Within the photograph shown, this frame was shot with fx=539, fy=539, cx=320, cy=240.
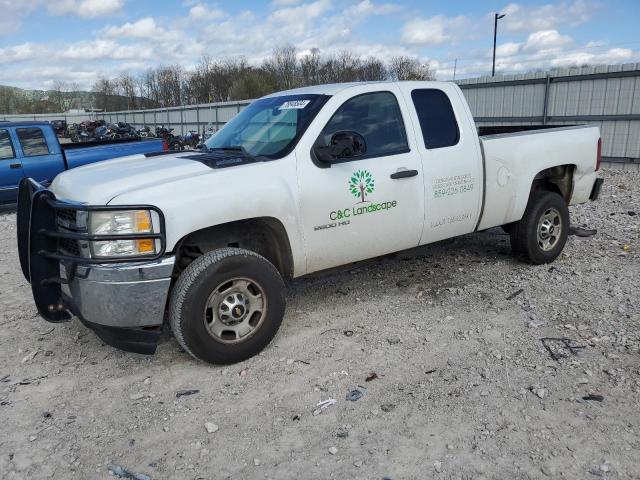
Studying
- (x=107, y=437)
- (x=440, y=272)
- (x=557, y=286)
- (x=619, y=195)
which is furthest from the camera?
(x=619, y=195)

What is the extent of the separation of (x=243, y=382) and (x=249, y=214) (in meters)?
1.17

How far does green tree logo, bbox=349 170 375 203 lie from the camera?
424 cm

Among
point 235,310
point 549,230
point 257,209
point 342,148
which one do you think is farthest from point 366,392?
point 549,230

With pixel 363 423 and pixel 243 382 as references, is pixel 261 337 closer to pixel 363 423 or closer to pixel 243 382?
pixel 243 382

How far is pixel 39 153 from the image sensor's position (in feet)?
34.7

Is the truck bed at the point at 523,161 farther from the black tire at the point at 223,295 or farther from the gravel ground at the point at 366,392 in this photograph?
the black tire at the point at 223,295

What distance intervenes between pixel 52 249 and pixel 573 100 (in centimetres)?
1385

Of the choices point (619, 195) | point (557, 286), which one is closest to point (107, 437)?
point (557, 286)

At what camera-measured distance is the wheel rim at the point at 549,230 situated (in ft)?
19.4

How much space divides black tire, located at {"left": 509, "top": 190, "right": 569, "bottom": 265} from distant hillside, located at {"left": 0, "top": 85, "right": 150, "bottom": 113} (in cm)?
7920

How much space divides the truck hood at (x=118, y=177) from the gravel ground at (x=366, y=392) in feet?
4.28

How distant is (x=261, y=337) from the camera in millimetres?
3986

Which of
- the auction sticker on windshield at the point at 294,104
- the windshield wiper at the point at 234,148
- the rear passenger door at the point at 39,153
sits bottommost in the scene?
the rear passenger door at the point at 39,153

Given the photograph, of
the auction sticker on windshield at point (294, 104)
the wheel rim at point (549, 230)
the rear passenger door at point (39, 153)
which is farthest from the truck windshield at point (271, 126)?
the rear passenger door at point (39, 153)
